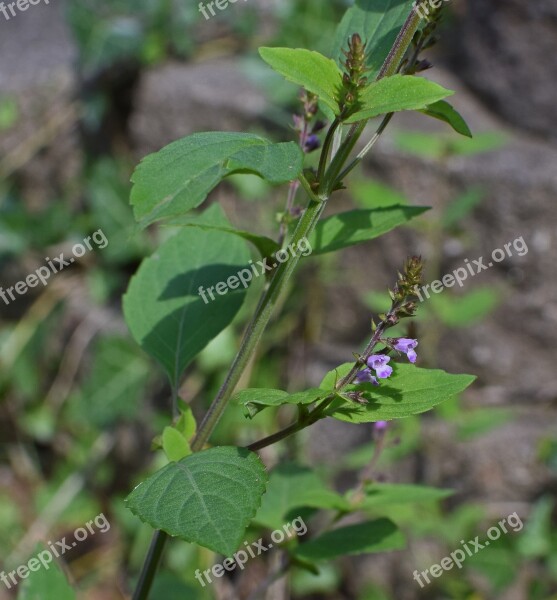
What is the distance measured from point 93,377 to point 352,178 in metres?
1.15

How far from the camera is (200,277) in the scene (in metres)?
1.08

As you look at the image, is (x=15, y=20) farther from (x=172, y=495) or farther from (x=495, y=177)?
(x=172, y=495)

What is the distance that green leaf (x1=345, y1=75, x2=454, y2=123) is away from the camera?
75 centimetres

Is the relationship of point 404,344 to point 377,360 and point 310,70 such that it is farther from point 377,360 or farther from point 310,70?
point 310,70

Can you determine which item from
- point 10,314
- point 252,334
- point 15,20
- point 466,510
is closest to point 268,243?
point 252,334

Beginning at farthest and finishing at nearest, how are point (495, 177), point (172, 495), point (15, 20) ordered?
point (15, 20), point (495, 177), point (172, 495)

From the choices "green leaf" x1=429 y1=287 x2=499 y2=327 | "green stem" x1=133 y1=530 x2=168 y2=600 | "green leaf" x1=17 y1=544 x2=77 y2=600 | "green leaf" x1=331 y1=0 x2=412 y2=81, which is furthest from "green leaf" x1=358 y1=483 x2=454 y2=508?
"green leaf" x1=429 y1=287 x2=499 y2=327

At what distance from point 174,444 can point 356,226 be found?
1.08 ft

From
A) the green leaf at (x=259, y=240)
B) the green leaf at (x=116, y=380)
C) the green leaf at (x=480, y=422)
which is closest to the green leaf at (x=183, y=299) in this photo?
the green leaf at (x=259, y=240)

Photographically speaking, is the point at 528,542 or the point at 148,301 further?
the point at 528,542

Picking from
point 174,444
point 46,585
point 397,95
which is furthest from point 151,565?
point 397,95

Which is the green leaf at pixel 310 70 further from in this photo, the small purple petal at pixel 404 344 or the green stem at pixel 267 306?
the small purple petal at pixel 404 344

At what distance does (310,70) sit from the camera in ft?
Result: 2.65

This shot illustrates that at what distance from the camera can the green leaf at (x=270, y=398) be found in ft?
2.51
